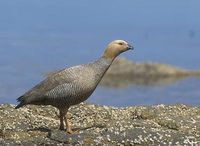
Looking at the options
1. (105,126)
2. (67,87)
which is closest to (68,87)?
(67,87)

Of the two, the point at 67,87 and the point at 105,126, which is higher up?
the point at 67,87

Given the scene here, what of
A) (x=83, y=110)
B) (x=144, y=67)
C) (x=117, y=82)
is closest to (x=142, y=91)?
(x=117, y=82)

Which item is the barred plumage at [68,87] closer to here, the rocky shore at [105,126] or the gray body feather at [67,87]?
the gray body feather at [67,87]

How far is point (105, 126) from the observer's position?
17.4 metres

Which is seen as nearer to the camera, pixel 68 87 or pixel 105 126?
pixel 68 87

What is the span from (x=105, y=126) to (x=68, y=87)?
1371 millimetres

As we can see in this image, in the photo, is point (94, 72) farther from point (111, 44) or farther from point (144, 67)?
point (144, 67)

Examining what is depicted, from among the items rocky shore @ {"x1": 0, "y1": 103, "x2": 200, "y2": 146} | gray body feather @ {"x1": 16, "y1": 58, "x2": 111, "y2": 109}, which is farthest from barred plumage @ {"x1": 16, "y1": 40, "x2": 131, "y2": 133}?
rocky shore @ {"x1": 0, "y1": 103, "x2": 200, "y2": 146}

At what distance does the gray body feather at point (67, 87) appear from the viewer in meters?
16.6

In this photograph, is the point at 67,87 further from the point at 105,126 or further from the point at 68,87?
the point at 105,126

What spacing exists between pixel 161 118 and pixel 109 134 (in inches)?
130

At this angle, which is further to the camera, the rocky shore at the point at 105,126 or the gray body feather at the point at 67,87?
the gray body feather at the point at 67,87

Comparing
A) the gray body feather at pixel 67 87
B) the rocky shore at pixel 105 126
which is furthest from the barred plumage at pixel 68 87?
the rocky shore at pixel 105 126

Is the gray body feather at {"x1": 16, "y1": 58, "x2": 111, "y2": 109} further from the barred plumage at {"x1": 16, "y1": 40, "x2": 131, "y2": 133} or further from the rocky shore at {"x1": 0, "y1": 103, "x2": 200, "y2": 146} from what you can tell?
the rocky shore at {"x1": 0, "y1": 103, "x2": 200, "y2": 146}
